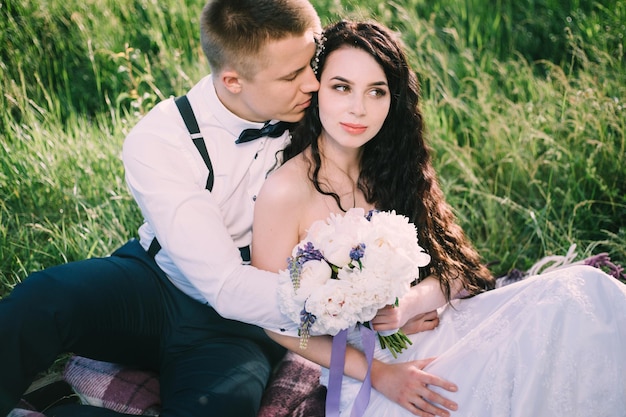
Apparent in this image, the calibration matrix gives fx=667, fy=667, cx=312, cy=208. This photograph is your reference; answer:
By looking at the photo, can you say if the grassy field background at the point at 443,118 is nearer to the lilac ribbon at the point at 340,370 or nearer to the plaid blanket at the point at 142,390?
the plaid blanket at the point at 142,390

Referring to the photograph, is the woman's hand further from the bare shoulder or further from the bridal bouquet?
the bare shoulder

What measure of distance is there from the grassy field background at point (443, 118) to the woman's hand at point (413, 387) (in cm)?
174

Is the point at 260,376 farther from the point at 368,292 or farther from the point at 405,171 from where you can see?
the point at 405,171

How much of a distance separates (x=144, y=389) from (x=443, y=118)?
112 inches

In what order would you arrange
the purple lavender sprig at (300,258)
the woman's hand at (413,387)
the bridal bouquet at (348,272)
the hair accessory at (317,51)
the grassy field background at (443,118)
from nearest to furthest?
1. the bridal bouquet at (348,272)
2. the purple lavender sprig at (300,258)
3. the woman's hand at (413,387)
4. the hair accessory at (317,51)
5. the grassy field background at (443,118)

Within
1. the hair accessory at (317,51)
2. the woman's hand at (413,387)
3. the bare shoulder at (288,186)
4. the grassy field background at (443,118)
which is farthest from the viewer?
the grassy field background at (443,118)

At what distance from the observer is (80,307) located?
2.86m

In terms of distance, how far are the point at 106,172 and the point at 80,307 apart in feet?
5.92

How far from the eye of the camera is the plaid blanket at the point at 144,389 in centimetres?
308

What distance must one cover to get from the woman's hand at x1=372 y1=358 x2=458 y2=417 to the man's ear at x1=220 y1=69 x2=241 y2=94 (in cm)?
142

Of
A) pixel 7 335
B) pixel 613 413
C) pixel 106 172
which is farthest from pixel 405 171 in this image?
pixel 106 172

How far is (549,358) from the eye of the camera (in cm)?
259

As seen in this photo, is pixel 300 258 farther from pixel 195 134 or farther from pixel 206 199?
pixel 195 134

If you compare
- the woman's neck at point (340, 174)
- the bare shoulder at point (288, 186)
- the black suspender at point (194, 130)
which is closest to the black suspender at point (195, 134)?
the black suspender at point (194, 130)
